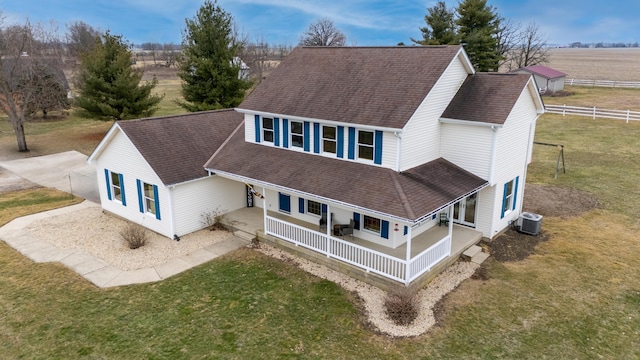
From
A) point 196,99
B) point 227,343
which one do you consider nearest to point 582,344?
point 227,343

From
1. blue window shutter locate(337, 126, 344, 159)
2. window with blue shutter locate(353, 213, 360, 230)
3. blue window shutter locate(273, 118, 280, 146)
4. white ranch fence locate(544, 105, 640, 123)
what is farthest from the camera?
white ranch fence locate(544, 105, 640, 123)

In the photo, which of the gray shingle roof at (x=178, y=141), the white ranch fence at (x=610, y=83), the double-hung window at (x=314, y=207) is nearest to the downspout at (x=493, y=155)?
the double-hung window at (x=314, y=207)

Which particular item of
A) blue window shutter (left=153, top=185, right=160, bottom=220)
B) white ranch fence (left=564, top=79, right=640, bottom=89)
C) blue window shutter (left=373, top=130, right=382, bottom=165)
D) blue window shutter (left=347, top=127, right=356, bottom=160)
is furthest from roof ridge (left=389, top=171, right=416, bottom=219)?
white ranch fence (left=564, top=79, right=640, bottom=89)

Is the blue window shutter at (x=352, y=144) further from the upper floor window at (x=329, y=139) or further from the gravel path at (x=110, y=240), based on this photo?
the gravel path at (x=110, y=240)

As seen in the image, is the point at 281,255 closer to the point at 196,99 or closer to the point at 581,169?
the point at 581,169

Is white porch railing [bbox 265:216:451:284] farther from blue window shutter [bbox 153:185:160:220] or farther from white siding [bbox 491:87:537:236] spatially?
blue window shutter [bbox 153:185:160:220]
